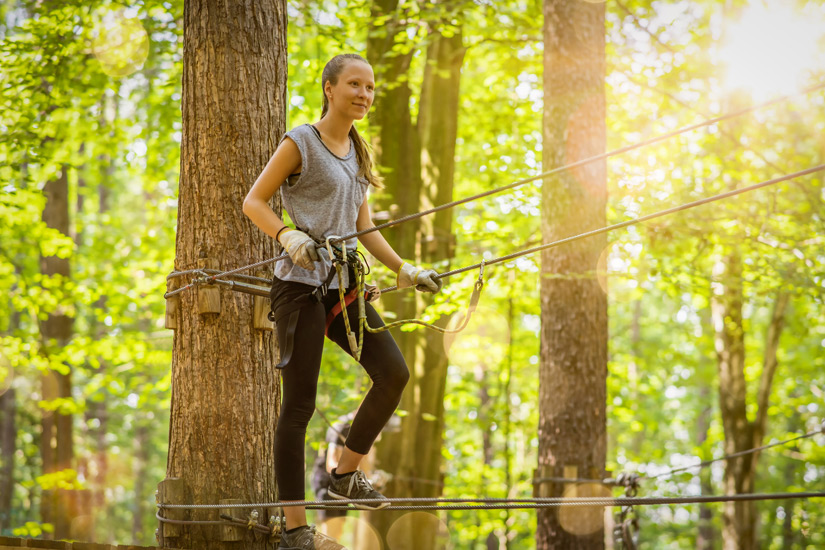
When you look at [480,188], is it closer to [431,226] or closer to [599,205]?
[431,226]

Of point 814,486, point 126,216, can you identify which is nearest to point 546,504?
point 814,486

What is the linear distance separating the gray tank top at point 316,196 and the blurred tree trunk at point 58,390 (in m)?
9.12

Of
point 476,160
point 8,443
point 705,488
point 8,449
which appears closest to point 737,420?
point 476,160

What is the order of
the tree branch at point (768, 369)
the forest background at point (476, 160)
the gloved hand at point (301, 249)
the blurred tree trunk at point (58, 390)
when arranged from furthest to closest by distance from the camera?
the tree branch at point (768, 369) → the blurred tree trunk at point (58, 390) → the forest background at point (476, 160) → the gloved hand at point (301, 249)

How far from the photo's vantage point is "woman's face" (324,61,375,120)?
3.21 metres

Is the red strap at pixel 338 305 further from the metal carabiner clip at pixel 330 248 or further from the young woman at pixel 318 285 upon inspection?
the metal carabiner clip at pixel 330 248

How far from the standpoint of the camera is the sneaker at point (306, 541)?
2996mm

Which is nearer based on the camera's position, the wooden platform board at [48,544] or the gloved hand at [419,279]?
the wooden platform board at [48,544]

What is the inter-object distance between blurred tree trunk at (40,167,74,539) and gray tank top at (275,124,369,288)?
29.9ft

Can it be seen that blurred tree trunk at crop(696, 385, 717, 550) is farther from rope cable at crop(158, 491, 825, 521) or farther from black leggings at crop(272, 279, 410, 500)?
rope cable at crop(158, 491, 825, 521)

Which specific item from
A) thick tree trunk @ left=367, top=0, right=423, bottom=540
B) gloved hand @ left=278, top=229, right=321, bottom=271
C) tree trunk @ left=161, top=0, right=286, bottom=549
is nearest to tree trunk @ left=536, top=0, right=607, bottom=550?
thick tree trunk @ left=367, top=0, right=423, bottom=540

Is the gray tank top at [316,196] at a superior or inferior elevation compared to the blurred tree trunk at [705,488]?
superior

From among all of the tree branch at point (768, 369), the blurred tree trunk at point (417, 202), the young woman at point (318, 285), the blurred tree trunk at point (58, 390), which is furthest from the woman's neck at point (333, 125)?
the tree branch at point (768, 369)

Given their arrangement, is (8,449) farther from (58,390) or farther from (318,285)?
(318,285)
